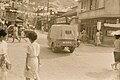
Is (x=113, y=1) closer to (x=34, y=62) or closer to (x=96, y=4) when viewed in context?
(x=96, y=4)

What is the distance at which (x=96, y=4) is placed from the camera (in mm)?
35625

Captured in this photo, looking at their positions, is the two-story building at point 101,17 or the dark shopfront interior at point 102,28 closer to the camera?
the two-story building at point 101,17

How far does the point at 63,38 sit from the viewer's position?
67.7ft

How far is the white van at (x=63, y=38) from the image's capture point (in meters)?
20.4

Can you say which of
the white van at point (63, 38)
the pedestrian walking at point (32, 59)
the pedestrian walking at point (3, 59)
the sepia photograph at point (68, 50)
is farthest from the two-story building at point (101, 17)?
the pedestrian walking at point (3, 59)

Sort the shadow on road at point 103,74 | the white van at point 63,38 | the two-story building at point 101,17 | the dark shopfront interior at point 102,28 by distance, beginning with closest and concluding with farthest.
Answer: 1. the shadow on road at point 103,74
2. the white van at point 63,38
3. the two-story building at point 101,17
4. the dark shopfront interior at point 102,28

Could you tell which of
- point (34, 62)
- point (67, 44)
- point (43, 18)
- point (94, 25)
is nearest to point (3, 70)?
point (34, 62)

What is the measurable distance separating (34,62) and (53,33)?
45.7 ft

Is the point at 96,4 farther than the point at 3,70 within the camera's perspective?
Yes

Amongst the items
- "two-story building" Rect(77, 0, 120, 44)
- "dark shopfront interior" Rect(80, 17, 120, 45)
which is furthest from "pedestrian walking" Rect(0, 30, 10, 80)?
"dark shopfront interior" Rect(80, 17, 120, 45)

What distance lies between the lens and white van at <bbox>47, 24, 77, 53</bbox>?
20375 mm

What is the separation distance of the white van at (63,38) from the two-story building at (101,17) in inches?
279

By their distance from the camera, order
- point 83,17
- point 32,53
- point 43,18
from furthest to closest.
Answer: point 43,18 < point 83,17 < point 32,53

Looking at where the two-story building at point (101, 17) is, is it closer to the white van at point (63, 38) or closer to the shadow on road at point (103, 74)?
the white van at point (63, 38)
